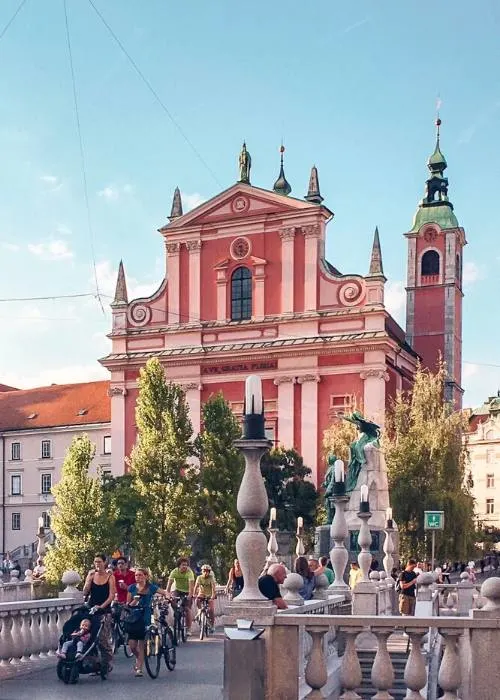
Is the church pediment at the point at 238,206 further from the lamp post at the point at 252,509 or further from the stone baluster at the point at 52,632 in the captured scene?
the lamp post at the point at 252,509

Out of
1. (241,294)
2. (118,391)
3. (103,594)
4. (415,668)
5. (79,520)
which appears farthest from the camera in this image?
(118,391)

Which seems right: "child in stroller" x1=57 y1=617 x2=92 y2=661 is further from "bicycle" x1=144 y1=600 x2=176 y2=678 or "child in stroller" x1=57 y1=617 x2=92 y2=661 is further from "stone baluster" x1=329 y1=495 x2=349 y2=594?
"stone baluster" x1=329 y1=495 x2=349 y2=594

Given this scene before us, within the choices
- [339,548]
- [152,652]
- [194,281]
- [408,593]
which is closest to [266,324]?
[194,281]

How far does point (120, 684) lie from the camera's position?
12.0 metres

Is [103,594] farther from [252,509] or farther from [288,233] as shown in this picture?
[288,233]

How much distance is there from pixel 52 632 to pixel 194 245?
144 feet

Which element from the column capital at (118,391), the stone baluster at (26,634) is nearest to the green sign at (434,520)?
the stone baluster at (26,634)

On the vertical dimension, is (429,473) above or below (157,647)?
above

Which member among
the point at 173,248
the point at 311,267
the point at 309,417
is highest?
the point at 173,248

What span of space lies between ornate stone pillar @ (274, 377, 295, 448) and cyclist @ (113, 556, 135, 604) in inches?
1430

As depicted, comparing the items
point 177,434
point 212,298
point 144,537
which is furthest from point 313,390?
point 144,537

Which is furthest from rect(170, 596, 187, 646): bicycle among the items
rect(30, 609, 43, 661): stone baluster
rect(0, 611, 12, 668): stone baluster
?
rect(0, 611, 12, 668): stone baluster

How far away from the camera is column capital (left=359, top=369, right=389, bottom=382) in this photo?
51188 millimetres

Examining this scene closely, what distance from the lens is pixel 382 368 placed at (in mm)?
51188
